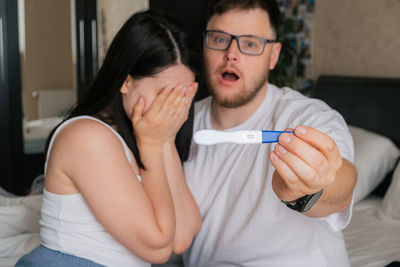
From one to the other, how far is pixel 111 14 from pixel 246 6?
2536mm

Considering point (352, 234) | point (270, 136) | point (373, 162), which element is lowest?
point (352, 234)

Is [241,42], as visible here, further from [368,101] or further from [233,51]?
[368,101]

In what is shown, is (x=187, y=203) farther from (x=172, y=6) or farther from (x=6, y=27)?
(x=172, y=6)

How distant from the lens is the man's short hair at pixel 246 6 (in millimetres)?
1541

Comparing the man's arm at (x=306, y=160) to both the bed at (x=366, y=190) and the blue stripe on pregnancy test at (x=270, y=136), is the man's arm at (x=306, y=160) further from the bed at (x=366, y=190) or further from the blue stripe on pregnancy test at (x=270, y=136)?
the bed at (x=366, y=190)

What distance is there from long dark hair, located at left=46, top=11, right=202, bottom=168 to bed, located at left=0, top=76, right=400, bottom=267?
43cm

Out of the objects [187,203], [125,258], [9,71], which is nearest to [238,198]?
[187,203]

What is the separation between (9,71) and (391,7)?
8.99 ft

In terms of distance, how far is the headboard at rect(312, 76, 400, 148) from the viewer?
88.8 inches

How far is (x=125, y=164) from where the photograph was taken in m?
1.05

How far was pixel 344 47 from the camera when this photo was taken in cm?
283

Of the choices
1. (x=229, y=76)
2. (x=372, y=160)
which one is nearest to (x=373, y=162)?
(x=372, y=160)

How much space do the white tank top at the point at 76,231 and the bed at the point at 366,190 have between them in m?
0.35

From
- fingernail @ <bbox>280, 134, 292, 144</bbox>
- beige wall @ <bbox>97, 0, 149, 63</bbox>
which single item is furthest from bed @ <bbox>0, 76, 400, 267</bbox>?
beige wall @ <bbox>97, 0, 149, 63</bbox>
